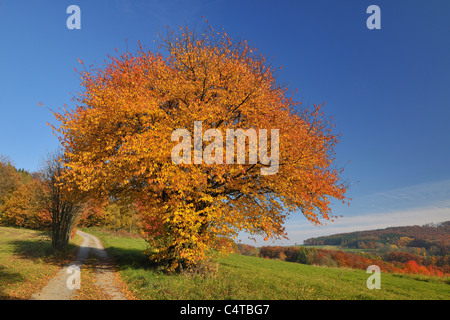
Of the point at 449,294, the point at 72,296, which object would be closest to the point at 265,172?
the point at 72,296

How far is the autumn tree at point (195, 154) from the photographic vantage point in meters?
12.4

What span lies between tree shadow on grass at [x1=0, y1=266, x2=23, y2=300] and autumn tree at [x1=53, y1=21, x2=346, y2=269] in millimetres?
5358

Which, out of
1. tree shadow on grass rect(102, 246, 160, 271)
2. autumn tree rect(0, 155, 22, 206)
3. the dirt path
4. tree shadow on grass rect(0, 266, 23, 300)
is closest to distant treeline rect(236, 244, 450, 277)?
tree shadow on grass rect(102, 246, 160, 271)

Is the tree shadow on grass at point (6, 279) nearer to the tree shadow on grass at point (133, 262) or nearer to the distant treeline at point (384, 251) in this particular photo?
the tree shadow on grass at point (133, 262)

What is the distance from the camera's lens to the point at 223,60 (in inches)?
651

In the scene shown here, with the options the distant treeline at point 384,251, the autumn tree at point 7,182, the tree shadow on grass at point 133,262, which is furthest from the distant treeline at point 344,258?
the autumn tree at point 7,182

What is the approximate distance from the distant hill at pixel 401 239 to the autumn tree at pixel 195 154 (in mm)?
77093

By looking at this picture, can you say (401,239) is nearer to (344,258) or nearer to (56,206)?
(344,258)

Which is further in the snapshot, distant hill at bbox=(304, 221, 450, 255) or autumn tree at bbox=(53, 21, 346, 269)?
distant hill at bbox=(304, 221, 450, 255)

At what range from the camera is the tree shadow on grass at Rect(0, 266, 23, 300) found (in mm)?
10204

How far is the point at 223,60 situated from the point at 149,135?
7743 millimetres

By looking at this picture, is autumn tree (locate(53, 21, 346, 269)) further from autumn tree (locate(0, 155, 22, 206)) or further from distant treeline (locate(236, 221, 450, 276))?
autumn tree (locate(0, 155, 22, 206))

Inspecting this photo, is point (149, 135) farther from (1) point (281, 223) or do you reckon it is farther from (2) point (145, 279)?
(1) point (281, 223)
